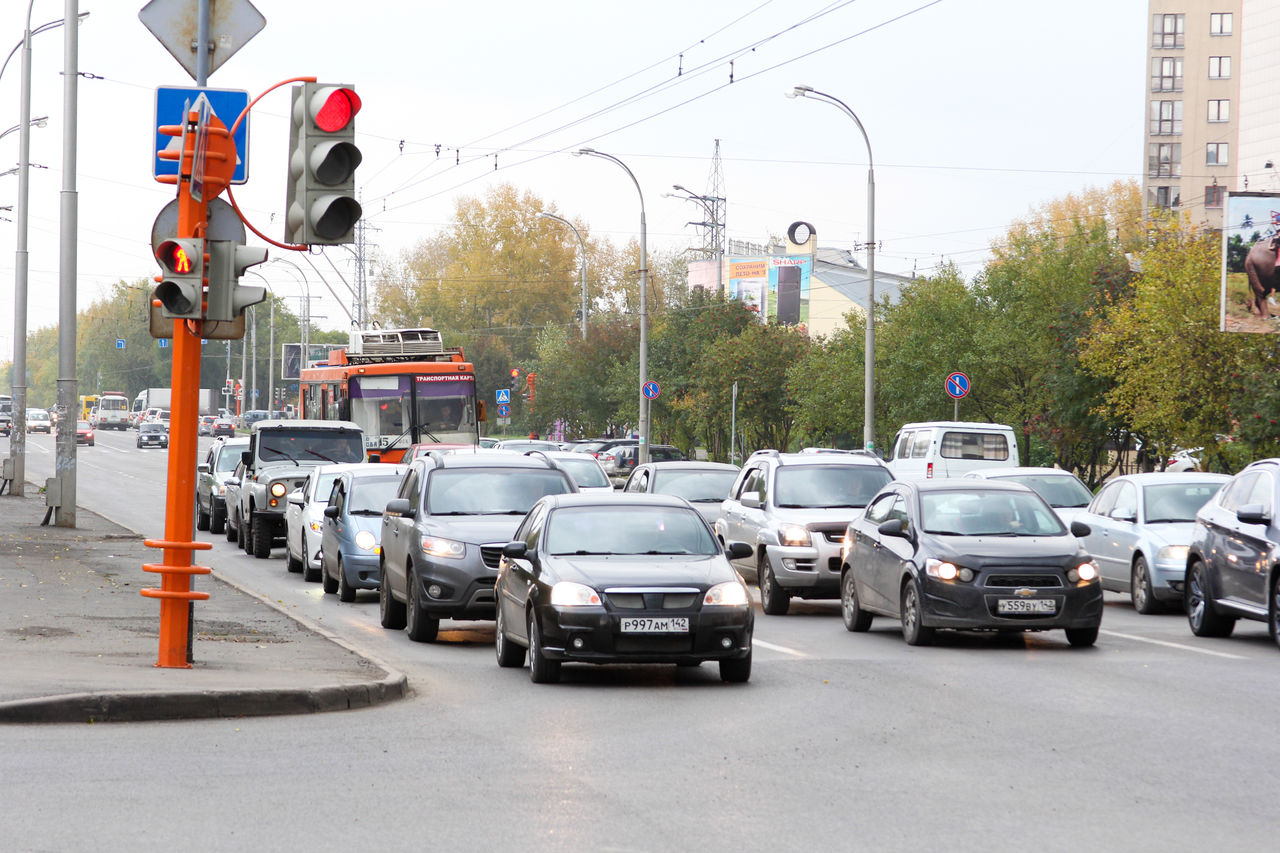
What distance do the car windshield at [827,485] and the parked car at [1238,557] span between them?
4.45 meters

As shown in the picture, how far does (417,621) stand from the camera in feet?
51.8

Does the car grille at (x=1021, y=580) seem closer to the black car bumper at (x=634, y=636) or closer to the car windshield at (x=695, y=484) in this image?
the black car bumper at (x=634, y=636)

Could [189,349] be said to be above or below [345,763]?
above

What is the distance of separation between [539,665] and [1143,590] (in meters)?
9.66

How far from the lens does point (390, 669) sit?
1260 cm

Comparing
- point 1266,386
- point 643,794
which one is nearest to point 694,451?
point 1266,386

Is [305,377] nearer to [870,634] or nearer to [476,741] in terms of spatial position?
[870,634]

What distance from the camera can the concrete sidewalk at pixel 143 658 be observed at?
1024cm

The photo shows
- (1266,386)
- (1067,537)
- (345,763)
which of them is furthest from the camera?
(1266,386)

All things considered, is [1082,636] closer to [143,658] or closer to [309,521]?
[143,658]

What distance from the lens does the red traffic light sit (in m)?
11.0

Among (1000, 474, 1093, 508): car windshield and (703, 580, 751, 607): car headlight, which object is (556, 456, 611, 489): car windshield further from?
(703, 580, 751, 607): car headlight

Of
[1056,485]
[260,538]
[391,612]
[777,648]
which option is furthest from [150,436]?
[777,648]

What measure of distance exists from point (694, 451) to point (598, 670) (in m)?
57.3
